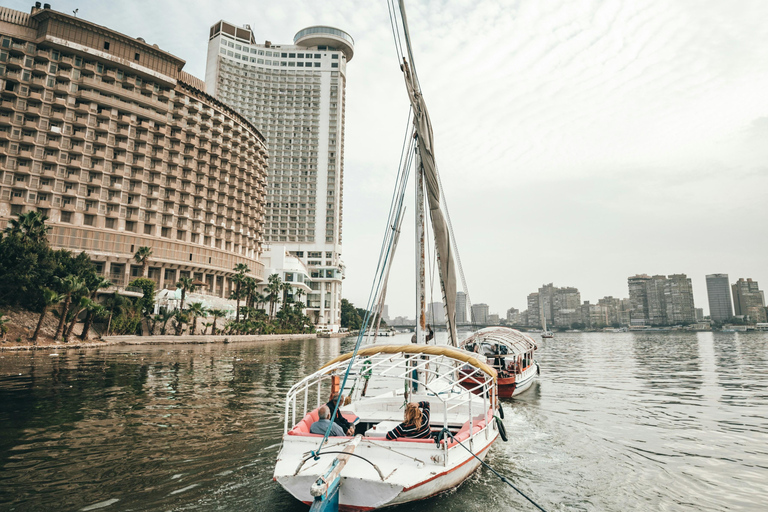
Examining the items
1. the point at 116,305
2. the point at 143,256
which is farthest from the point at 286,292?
the point at 116,305

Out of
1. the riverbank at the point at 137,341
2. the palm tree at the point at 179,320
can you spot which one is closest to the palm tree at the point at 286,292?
the riverbank at the point at 137,341

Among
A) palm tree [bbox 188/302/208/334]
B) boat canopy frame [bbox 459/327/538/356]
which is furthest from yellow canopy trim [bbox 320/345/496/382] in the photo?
palm tree [bbox 188/302/208/334]

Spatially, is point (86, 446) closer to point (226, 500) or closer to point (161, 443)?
point (161, 443)

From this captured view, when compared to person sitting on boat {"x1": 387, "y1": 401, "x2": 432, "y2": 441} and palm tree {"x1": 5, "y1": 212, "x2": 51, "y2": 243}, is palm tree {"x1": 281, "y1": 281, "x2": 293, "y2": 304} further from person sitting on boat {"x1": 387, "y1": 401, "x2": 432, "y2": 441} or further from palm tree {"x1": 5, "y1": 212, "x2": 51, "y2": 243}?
person sitting on boat {"x1": 387, "y1": 401, "x2": 432, "y2": 441}

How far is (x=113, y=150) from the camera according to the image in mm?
80125

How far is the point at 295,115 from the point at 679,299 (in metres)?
189

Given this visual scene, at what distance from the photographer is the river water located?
8984 millimetres

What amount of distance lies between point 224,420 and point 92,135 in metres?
83.9

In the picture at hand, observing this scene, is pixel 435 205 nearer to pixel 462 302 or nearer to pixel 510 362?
pixel 510 362

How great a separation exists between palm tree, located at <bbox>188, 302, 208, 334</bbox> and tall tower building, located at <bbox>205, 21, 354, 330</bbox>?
7686cm

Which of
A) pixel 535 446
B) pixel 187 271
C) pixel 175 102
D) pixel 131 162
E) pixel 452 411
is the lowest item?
pixel 535 446

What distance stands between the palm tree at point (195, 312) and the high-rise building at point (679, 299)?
203m

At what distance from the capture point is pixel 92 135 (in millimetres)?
77625

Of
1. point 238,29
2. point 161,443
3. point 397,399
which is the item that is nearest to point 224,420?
point 161,443
